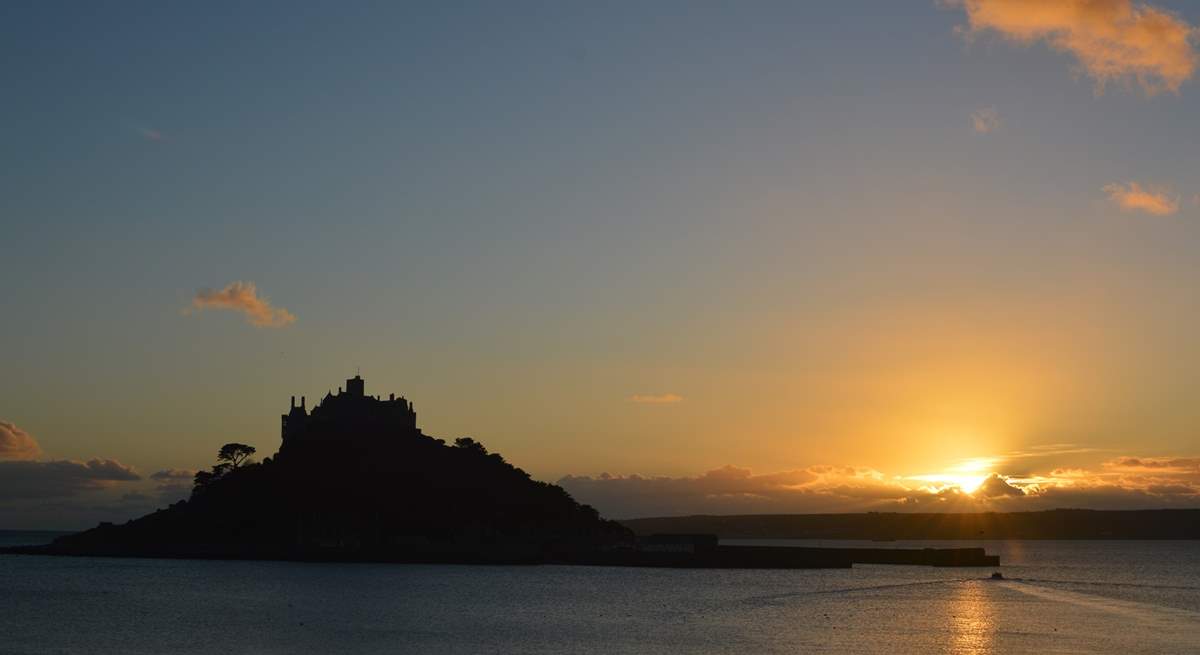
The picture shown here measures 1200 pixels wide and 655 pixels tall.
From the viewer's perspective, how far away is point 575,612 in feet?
316

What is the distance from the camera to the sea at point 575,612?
74688 mm

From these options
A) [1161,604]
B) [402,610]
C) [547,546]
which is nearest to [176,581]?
[402,610]

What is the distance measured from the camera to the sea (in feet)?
245

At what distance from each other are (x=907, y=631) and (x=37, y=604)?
68732 millimetres

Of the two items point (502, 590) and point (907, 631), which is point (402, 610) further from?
point (907, 631)

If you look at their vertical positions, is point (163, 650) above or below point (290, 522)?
below

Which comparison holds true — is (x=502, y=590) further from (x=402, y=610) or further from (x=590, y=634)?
(x=590, y=634)

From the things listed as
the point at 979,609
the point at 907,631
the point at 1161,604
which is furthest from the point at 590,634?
the point at 1161,604

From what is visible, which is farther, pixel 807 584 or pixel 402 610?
pixel 807 584

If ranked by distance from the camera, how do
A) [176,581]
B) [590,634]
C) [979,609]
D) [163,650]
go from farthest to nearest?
1. [176,581]
2. [979,609]
3. [590,634]
4. [163,650]

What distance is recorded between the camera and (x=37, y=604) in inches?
4053

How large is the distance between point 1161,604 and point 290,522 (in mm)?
127778

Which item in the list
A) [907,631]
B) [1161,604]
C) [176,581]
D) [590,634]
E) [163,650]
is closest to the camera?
[163,650]

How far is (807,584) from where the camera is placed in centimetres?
13650
